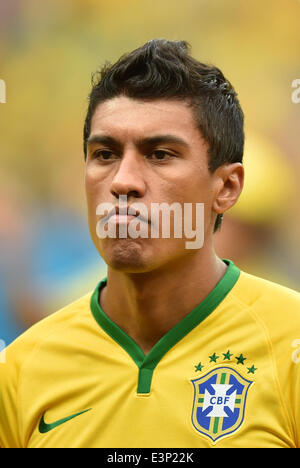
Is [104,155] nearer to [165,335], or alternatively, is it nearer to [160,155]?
[160,155]

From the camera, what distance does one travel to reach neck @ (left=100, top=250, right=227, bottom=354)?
2799 mm

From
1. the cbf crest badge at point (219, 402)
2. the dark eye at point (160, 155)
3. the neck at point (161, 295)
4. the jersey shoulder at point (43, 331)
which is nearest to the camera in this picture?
the cbf crest badge at point (219, 402)

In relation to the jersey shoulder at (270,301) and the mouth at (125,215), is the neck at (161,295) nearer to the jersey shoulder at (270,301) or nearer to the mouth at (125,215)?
the jersey shoulder at (270,301)

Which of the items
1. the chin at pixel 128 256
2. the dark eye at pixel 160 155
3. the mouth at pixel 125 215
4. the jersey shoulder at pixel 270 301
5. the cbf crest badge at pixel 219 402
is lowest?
the cbf crest badge at pixel 219 402

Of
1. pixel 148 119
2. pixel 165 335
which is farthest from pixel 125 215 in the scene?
pixel 165 335

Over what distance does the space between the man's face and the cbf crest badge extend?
0.49 metres

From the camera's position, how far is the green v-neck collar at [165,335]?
272 centimetres

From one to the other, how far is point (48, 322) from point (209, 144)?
108 cm

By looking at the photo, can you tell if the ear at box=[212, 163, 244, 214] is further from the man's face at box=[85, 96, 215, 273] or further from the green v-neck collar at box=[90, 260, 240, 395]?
the green v-neck collar at box=[90, 260, 240, 395]

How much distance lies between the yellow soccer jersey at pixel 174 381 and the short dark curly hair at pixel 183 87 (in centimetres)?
57

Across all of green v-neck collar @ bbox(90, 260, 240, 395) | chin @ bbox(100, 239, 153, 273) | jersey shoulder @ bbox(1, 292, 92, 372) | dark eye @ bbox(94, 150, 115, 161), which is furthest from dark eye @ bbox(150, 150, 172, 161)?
jersey shoulder @ bbox(1, 292, 92, 372)

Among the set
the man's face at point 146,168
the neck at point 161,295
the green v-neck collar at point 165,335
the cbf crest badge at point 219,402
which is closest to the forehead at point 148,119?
the man's face at point 146,168

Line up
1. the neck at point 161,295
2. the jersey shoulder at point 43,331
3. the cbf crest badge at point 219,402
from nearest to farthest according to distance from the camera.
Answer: the cbf crest badge at point 219,402
the neck at point 161,295
the jersey shoulder at point 43,331
